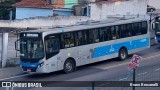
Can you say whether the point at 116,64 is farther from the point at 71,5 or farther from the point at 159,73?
the point at 71,5

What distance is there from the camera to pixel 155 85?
1398cm

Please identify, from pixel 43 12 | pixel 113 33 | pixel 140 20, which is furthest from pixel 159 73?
pixel 43 12

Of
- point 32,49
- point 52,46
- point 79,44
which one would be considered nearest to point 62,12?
point 79,44

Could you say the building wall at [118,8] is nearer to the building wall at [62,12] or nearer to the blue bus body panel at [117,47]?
the building wall at [62,12]

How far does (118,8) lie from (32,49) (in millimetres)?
32917

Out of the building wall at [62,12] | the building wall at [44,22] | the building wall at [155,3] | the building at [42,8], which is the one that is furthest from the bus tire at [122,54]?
the building wall at [155,3]

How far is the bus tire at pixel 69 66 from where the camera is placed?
24147 mm

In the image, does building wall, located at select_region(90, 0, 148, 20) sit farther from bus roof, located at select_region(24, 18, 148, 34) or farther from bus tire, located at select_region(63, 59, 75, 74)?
bus tire, located at select_region(63, 59, 75, 74)

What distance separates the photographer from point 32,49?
23219mm

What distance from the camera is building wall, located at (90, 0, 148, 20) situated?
5328 cm

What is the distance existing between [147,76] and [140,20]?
14.3m

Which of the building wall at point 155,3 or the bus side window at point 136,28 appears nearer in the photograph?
the bus side window at point 136,28

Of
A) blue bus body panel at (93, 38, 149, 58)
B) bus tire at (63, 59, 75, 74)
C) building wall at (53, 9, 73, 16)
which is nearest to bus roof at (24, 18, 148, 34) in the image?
blue bus body panel at (93, 38, 149, 58)

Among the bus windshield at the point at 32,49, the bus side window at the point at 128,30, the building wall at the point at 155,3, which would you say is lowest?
the bus windshield at the point at 32,49
